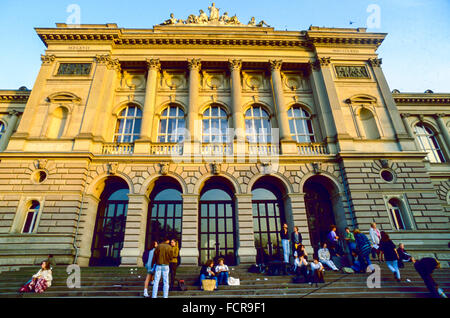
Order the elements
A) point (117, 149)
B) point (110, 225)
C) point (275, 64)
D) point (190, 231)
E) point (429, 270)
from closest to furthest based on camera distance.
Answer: point (429, 270) < point (190, 231) < point (110, 225) < point (117, 149) < point (275, 64)

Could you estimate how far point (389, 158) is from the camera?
16.0m

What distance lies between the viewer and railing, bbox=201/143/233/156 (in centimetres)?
1594

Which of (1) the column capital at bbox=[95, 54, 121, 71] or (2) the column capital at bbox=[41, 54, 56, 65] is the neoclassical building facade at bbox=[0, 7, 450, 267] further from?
(2) the column capital at bbox=[41, 54, 56, 65]

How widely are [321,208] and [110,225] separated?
13917 mm

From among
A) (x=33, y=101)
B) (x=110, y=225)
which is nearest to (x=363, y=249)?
(x=110, y=225)

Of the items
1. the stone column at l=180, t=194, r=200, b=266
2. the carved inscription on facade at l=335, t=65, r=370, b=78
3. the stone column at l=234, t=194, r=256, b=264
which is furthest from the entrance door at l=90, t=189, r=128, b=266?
→ the carved inscription on facade at l=335, t=65, r=370, b=78

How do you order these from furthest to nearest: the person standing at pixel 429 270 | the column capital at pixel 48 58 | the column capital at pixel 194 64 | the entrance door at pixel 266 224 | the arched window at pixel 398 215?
the column capital at pixel 194 64, the column capital at pixel 48 58, the entrance door at pixel 266 224, the arched window at pixel 398 215, the person standing at pixel 429 270

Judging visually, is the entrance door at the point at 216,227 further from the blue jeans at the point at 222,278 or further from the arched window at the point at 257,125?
the blue jeans at the point at 222,278

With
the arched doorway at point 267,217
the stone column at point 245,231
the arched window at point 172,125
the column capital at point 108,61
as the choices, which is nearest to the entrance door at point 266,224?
the arched doorway at point 267,217

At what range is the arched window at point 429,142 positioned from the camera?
70.9 feet

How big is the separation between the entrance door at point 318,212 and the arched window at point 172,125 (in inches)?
389

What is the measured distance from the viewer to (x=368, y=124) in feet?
59.5

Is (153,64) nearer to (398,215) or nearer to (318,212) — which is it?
(318,212)
